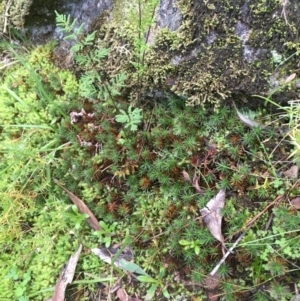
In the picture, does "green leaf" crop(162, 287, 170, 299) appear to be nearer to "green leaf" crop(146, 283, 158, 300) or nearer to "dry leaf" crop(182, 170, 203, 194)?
"green leaf" crop(146, 283, 158, 300)

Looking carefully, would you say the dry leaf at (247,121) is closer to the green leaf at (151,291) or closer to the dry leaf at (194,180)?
the dry leaf at (194,180)

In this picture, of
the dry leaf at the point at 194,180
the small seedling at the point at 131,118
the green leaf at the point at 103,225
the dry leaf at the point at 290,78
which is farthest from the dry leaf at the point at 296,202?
the green leaf at the point at 103,225

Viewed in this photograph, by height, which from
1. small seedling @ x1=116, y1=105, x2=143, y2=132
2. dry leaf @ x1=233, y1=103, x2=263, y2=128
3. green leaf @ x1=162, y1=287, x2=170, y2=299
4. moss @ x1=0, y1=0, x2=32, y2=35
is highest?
moss @ x1=0, y1=0, x2=32, y2=35

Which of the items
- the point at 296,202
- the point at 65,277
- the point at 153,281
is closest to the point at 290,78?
the point at 296,202

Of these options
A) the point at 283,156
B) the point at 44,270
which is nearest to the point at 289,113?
the point at 283,156

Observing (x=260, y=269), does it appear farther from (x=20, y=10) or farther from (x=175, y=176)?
(x=20, y=10)

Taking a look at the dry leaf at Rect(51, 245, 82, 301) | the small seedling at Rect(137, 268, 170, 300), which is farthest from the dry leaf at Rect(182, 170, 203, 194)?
the dry leaf at Rect(51, 245, 82, 301)
